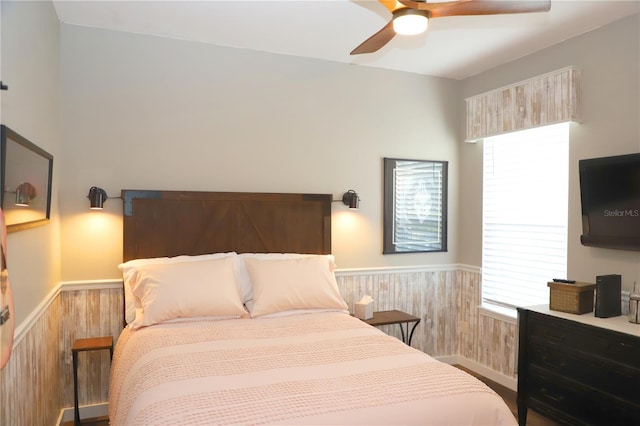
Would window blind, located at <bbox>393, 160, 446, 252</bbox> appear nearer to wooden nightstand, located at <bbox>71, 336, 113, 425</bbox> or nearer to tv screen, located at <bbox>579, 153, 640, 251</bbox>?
tv screen, located at <bbox>579, 153, 640, 251</bbox>

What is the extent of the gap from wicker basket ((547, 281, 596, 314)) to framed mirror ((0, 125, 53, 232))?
10.3ft

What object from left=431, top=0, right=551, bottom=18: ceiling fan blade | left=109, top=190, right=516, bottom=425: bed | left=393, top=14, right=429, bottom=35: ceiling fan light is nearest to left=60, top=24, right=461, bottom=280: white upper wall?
left=109, top=190, right=516, bottom=425: bed

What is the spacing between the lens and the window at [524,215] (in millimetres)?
3438

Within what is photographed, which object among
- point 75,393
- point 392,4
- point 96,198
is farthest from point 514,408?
point 96,198

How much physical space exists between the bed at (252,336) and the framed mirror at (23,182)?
0.77m

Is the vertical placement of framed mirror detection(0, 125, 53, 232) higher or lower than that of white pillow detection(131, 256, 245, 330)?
higher

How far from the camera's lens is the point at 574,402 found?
279cm

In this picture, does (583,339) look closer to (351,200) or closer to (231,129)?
(351,200)

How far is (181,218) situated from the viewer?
3348 mm

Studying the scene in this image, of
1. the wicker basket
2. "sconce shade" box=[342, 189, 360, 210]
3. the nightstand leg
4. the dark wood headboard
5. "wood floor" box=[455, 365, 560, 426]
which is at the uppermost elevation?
"sconce shade" box=[342, 189, 360, 210]

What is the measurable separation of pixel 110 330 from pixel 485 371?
10.5 feet

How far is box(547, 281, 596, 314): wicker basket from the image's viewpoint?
2885mm

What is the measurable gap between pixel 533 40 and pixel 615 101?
2.53 ft

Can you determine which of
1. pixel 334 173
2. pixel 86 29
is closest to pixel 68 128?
pixel 86 29
